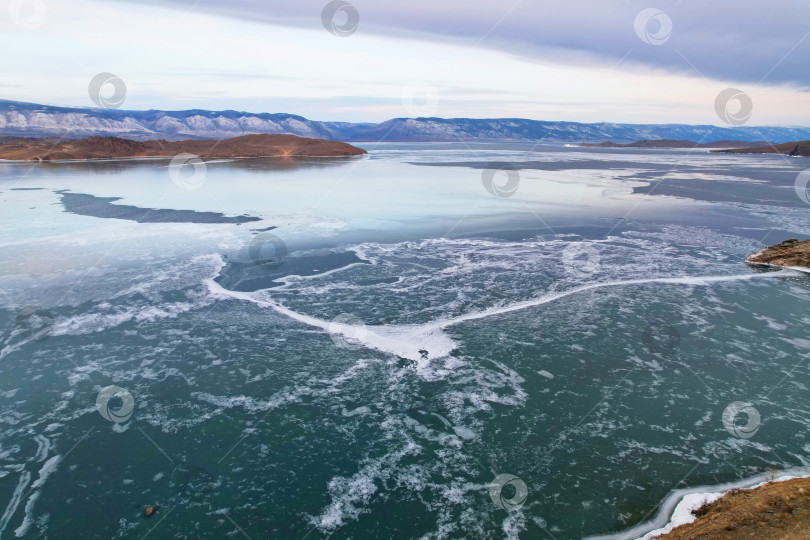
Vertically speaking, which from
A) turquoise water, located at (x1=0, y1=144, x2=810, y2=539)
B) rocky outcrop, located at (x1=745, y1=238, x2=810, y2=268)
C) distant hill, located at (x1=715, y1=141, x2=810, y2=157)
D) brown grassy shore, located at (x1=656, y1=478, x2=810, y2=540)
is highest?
distant hill, located at (x1=715, y1=141, x2=810, y2=157)

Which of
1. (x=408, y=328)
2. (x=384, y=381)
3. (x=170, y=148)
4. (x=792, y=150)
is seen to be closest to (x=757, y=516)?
(x=384, y=381)

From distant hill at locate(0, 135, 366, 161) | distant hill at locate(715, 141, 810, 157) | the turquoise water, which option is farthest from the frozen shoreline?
distant hill at locate(715, 141, 810, 157)

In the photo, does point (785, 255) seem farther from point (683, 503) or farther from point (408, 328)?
point (683, 503)

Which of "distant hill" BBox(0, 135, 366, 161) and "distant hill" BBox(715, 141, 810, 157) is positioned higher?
"distant hill" BBox(715, 141, 810, 157)

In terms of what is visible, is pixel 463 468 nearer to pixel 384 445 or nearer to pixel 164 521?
pixel 384 445

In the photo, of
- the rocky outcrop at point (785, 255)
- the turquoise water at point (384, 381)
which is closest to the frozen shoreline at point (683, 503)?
the turquoise water at point (384, 381)

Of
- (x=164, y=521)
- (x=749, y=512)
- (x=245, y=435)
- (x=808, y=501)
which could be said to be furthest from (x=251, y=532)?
(x=808, y=501)

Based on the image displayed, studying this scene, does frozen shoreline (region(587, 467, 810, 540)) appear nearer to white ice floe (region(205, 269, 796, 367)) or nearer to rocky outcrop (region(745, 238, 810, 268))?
white ice floe (region(205, 269, 796, 367))
